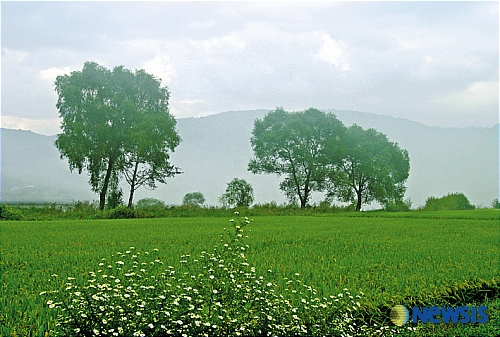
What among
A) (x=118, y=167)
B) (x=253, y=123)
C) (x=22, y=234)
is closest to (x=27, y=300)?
(x=22, y=234)

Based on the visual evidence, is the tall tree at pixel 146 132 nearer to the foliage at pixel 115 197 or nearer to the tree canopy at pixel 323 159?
the foliage at pixel 115 197

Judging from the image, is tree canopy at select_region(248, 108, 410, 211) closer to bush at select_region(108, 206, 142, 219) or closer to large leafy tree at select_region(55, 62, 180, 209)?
large leafy tree at select_region(55, 62, 180, 209)

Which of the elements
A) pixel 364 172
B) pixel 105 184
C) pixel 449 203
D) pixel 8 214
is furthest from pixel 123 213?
pixel 449 203

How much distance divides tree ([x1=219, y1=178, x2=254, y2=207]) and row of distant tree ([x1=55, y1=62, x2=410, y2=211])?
55mm

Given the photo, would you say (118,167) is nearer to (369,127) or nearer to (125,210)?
(125,210)

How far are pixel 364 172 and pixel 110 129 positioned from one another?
14.6 m

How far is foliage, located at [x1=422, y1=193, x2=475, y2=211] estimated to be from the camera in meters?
23.8

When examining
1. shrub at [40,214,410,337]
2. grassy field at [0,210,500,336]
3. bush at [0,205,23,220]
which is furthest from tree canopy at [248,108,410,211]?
shrub at [40,214,410,337]

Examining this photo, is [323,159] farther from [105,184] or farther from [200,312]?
[200,312]

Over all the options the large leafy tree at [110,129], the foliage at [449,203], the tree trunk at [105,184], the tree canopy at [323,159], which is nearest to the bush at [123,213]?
the large leafy tree at [110,129]

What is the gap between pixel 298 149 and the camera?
24.9 m

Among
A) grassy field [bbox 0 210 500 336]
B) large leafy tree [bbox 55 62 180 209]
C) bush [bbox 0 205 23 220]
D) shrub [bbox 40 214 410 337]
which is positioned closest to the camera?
shrub [bbox 40 214 410 337]

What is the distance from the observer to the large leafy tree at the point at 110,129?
2033cm

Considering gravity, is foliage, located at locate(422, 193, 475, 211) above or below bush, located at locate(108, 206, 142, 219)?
above
